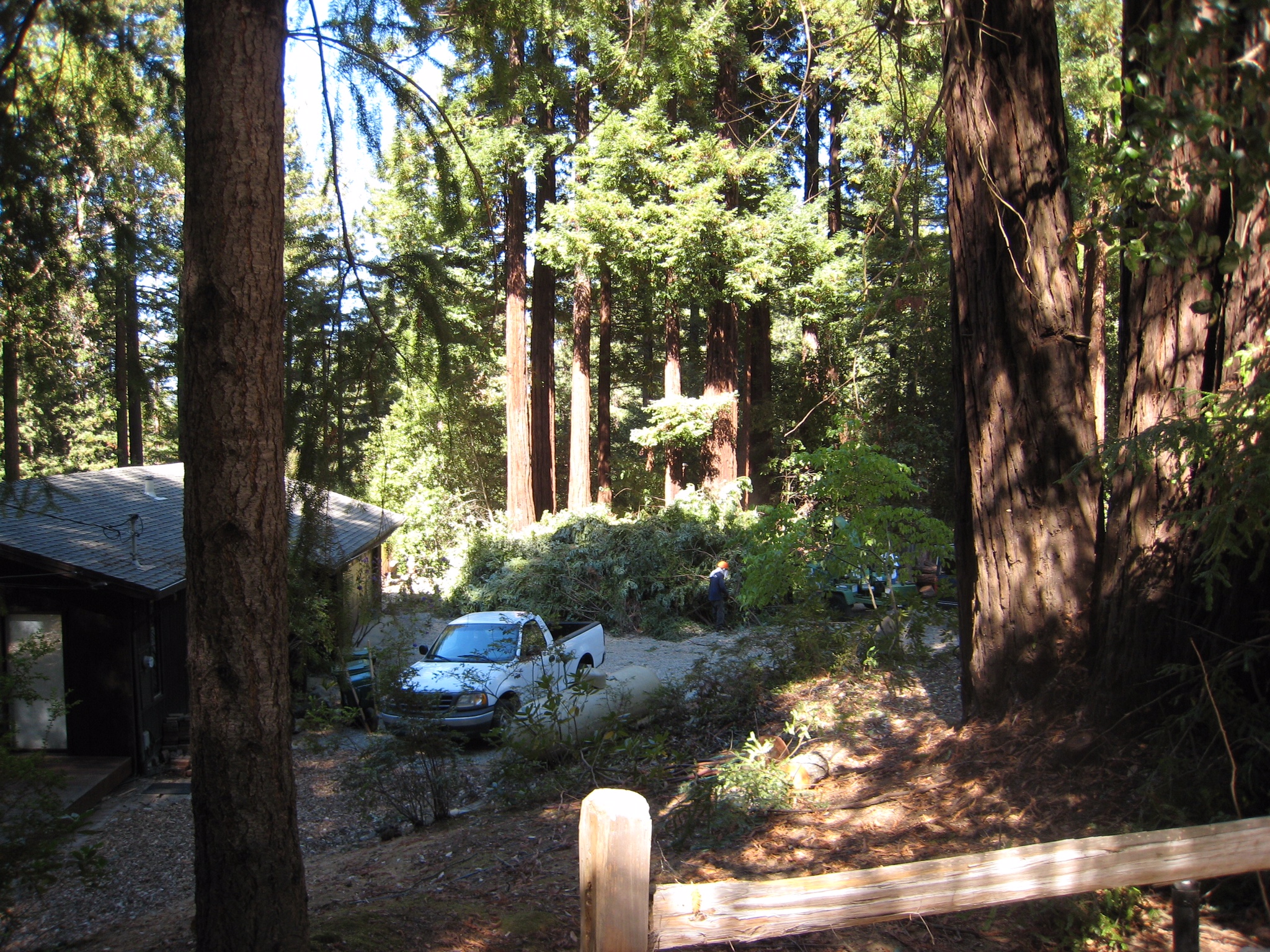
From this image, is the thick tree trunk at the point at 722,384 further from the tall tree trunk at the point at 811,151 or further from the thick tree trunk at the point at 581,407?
the tall tree trunk at the point at 811,151

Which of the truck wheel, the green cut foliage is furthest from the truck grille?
the green cut foliage

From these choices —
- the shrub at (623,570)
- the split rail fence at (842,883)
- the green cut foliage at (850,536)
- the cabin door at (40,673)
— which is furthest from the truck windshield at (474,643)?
the split rail fence at (842,883)

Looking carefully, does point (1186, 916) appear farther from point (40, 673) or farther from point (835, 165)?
point (835, 165)

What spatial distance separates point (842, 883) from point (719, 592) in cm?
1613

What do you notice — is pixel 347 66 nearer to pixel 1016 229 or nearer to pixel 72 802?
pixel 1016 229

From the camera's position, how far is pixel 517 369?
71.6 feet

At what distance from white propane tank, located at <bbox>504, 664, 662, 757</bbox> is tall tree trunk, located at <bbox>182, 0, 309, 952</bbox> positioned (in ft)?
11.9

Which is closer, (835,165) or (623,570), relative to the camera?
(623,570)

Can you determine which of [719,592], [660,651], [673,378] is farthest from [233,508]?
[673,378]

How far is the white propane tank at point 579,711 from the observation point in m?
7.41

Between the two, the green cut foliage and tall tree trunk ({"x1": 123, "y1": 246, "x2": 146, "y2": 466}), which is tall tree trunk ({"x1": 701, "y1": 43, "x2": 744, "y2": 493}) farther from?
tall tree trunk ({"x1": 123, "y1": 246, "x2": 146, "y2": 466})

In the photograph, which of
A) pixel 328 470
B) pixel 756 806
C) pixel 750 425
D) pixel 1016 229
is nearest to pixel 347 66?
pixel 328 470

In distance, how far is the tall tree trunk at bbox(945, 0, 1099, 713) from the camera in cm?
541

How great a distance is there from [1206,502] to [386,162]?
5114 mm
